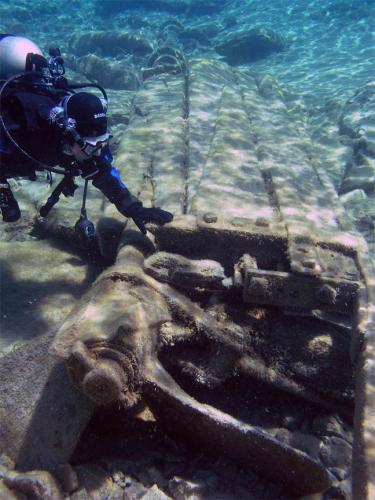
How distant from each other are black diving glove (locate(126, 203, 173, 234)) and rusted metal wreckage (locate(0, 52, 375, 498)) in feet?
0.27

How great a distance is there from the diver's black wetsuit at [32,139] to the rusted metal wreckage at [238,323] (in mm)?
902

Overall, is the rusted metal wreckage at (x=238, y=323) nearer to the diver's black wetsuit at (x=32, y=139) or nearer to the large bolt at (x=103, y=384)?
the large bolt at (x=103, y=384)

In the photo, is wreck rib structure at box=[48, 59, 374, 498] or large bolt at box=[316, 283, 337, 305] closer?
wreck rib structure at box=[48, 59, 374, 498]

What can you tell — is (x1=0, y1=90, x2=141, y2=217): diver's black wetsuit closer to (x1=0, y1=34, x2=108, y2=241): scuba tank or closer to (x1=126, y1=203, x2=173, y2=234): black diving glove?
(x1=0, y1=34, x2=108, y2=241): scuba tank

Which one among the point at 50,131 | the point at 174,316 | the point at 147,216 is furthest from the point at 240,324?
the point at 50,131

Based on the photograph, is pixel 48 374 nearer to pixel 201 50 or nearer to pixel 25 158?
pixel 25 158

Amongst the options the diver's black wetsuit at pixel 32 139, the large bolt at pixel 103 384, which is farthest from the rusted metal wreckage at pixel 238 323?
the diver's black wetsuit at pixel 32 139

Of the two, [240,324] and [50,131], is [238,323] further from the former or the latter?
[50,131]

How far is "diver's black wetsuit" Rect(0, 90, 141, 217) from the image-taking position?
3.12 meters

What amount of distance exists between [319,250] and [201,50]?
700 inches

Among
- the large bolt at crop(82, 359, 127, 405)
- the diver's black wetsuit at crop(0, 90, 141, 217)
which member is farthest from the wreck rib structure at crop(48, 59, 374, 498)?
the diver's black wetsuit at crop(0, 90, 141, 217)

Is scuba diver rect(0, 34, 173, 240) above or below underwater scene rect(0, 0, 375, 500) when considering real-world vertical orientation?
above

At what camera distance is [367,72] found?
13.9 metres

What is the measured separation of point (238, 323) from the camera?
9.94 feet
